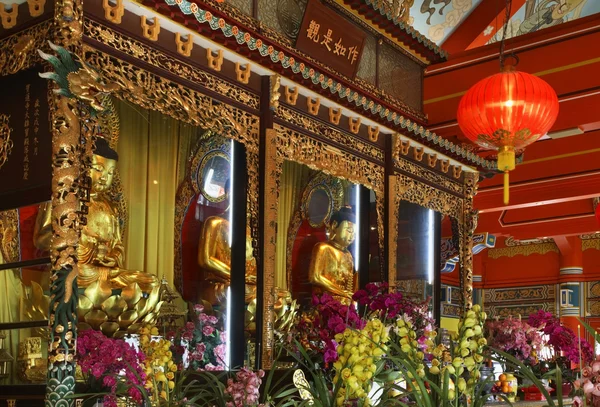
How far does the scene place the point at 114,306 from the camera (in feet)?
12.9

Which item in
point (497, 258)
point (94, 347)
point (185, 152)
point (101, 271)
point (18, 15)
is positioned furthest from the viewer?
point (497, 258)

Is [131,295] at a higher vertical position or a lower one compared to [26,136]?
lower

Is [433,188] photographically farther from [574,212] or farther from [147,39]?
[574,212]

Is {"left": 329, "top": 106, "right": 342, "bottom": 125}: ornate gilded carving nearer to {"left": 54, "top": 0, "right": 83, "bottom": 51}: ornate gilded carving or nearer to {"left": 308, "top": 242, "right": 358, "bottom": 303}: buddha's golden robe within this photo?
{"left": 308, "top": 242, "right": 358, "bottom": 303}: buddha's golden robe

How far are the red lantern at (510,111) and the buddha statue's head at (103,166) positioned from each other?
88.1 inches

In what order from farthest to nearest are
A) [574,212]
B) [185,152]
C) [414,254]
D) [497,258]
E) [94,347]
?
[497,258]
[574,212]
[414,254]
[185,152]
[94,347]

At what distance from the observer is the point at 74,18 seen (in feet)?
10.0

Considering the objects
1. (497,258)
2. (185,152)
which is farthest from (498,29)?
(497,258)

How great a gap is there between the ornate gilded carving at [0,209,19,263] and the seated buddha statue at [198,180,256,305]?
3.78 feet

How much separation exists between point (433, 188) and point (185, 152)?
2275 millimetres

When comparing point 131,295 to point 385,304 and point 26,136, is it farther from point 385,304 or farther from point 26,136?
point 385,304

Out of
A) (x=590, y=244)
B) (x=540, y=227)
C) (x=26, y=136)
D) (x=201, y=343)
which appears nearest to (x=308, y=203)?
(x=201, y=343)

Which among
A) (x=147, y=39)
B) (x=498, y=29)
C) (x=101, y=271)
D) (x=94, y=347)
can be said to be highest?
(x=498, y=29)

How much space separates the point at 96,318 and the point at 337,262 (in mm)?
1909
